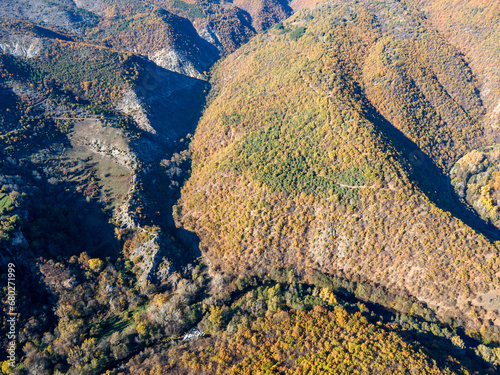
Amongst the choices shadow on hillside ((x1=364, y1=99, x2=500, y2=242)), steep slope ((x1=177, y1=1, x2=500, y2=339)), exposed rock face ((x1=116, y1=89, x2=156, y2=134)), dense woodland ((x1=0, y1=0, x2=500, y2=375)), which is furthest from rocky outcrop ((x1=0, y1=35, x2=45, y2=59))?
shadow on hillside ((x1=364, y1=99, x2=500, y2=242))

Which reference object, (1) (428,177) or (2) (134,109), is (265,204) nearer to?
(1) (428,177)

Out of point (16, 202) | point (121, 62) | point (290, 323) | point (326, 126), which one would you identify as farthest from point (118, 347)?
point (121, 62)

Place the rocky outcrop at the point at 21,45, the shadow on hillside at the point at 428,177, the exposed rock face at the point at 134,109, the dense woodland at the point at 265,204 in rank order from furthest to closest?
the rocky outcrop at the point at 21,45, the exposed rock face at the point at 134,109, the shadow on hillside at the point at 428,177, the dense woodland at the point at 265,204

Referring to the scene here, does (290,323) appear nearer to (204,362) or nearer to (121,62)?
(204,362)

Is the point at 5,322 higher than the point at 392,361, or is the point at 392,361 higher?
the point at 392,361

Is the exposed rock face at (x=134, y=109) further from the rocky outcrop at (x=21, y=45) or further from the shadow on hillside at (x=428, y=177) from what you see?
the shadow on hillside at (x=428, y=177)

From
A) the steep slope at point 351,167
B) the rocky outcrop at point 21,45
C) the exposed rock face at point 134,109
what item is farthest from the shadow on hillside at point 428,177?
the rocky outcrop at point 21,45

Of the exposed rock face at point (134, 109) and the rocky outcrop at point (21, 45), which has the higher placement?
the rocky outcrop at point (21, 45)
